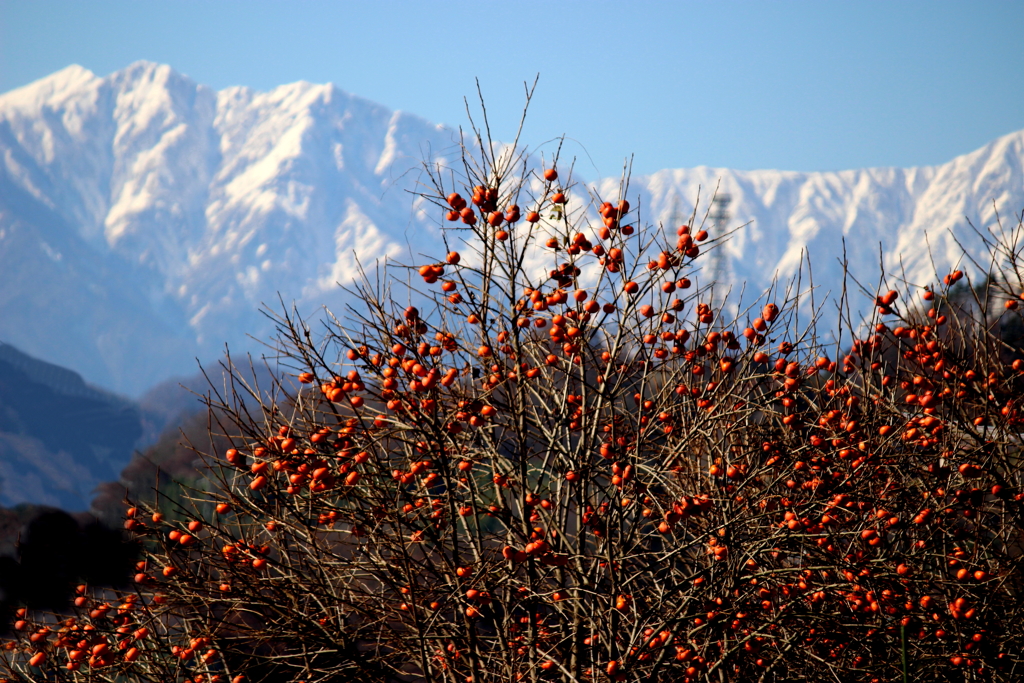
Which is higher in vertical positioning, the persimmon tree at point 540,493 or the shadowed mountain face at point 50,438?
the shadowed mountain face at point 50,438

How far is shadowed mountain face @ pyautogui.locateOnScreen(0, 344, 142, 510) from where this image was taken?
84750mm

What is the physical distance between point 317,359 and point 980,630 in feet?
15.1

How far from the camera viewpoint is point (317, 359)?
417 centimetres

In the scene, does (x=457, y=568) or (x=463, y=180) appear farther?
(x=463, y=180)

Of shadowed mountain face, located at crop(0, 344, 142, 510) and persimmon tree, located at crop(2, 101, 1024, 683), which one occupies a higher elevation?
shadowed mountain face, located at crop(0, 344, 142, 510)

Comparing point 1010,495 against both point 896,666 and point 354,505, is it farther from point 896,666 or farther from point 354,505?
point 354,505

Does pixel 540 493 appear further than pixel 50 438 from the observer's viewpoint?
No

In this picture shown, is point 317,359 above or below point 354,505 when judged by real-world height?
above

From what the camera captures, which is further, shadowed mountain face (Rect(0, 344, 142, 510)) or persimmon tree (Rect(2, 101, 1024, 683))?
shadowed mountain face (Rect(0, 344, 142, 510))

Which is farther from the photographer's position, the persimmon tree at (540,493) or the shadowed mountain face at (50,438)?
the shadowed mountain face at (50,438)

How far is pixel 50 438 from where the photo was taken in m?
86.1

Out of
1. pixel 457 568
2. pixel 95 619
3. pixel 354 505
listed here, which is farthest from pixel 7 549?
pixel 457 568

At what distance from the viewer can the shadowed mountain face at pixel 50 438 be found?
84750 mm

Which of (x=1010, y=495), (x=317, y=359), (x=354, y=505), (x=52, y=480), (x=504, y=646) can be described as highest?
(x=52, y=480)
